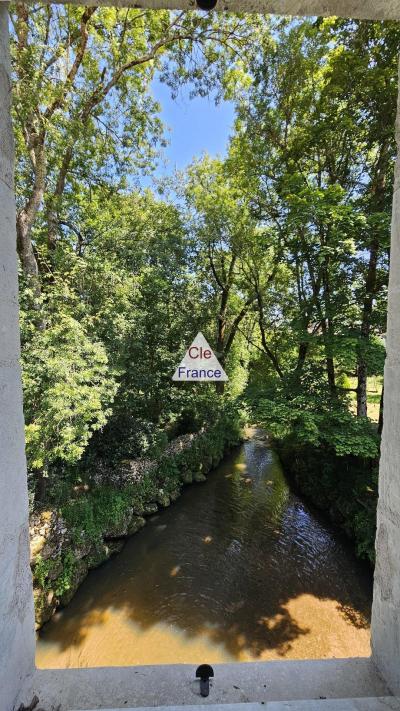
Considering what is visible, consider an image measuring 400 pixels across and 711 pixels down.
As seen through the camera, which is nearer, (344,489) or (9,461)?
(9,461)

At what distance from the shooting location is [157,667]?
1006 millimetres

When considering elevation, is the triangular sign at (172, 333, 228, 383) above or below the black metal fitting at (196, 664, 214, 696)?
above

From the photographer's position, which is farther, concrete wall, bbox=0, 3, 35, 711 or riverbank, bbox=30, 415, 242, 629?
riverbank, bbox=30, 415, 242, 629

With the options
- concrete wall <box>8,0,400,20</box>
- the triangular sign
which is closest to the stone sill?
concrete wall <box>8,0,400,20</box>

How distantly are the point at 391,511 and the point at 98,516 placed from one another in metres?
5.37

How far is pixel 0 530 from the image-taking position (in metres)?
0.83

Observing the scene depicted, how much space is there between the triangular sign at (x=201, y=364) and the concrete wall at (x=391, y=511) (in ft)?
8.64

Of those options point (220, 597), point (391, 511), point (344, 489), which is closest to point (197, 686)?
point (391, 511)

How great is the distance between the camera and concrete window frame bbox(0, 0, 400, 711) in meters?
0.87

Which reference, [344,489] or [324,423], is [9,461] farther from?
[344,489]

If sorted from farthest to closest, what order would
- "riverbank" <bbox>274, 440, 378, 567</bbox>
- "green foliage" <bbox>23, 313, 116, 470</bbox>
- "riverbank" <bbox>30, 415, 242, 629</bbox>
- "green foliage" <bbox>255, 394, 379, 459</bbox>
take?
"riverbank" <bbox>274, 440, 378, 567</bbox> < "green foliage" <bbox>255, 394, 379, 459</bbox> < "riverbank" <bbox>30, 415, 242, 629</bbox> < "green foliage" <bbox>23, 313, 116, 470</bbox>

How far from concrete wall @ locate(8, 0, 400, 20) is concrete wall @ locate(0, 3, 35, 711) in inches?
17.2

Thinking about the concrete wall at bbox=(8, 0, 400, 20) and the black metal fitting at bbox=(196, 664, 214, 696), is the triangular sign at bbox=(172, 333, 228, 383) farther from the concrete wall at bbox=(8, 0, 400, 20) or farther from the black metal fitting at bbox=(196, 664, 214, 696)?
the concrete wall at bbox=(8, 0, 400, 20)

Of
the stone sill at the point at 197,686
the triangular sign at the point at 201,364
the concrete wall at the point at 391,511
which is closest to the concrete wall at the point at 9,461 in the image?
the stone sill at the point at 197,686
